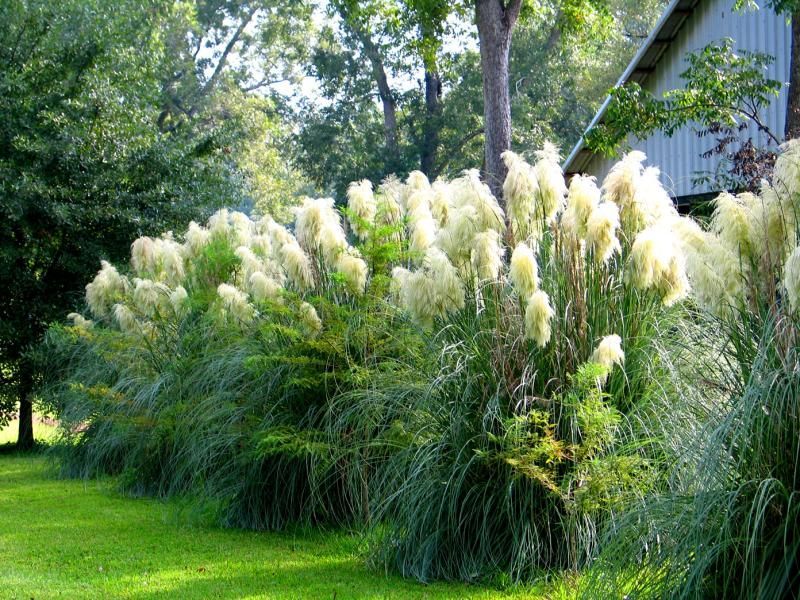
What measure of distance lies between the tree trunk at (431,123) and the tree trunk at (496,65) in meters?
17.4

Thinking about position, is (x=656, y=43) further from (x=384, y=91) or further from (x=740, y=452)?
(x=384, y=91)

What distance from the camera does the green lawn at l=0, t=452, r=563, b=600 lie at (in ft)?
18.9

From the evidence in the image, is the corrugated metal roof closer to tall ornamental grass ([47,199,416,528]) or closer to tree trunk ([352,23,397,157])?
tall ornamental grass ([47,199,416,528])

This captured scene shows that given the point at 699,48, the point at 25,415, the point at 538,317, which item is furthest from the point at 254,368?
the point at 699,48

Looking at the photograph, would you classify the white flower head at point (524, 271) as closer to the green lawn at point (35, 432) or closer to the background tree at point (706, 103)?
the background tree at point (706, 103)

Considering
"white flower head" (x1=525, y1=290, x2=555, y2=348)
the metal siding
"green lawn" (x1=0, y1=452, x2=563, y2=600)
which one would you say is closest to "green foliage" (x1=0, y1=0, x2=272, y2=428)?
"green lawn" (x1=0, y1=452, x2=563, y2=600)

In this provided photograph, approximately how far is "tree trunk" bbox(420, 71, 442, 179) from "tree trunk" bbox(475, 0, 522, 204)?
57.1 ft

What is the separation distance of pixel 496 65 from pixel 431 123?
1789 centimetres

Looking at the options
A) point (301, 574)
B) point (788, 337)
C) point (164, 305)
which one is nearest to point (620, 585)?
point (788, 337)

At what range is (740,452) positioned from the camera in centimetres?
388

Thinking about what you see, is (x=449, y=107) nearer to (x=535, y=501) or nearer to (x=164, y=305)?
(x=164, y=305)

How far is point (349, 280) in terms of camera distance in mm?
7180

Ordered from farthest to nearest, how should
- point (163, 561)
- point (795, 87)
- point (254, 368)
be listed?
point (795, 87), point (254, 368), point (163, 561)

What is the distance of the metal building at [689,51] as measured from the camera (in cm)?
1542
